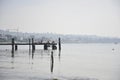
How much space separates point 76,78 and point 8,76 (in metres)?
8.09

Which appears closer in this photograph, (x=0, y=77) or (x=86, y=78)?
(x=0, y=77)

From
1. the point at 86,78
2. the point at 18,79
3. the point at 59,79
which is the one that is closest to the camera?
the point at 18,79

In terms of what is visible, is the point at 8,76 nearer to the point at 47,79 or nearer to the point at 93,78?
the point at 47,79

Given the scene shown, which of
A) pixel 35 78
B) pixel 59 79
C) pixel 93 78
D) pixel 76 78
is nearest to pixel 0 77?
pixel 35 78

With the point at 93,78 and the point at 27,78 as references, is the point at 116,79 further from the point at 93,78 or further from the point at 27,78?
the point at 27,78

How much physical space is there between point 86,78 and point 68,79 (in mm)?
3475

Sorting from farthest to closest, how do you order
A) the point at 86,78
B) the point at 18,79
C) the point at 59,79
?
the point at 86,78 → the point at 59,79 → the point at 18,79

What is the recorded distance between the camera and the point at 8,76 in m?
35.7

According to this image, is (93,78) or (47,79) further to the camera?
(93,78)

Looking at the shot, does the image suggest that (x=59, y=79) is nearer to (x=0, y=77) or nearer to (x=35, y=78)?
(x=35, y=78)

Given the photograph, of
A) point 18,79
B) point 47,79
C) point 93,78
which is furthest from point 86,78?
point 18,79

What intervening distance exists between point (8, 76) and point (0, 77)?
4.17 ft

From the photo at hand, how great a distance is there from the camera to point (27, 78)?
34.7 metres

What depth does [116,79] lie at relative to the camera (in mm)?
41125
